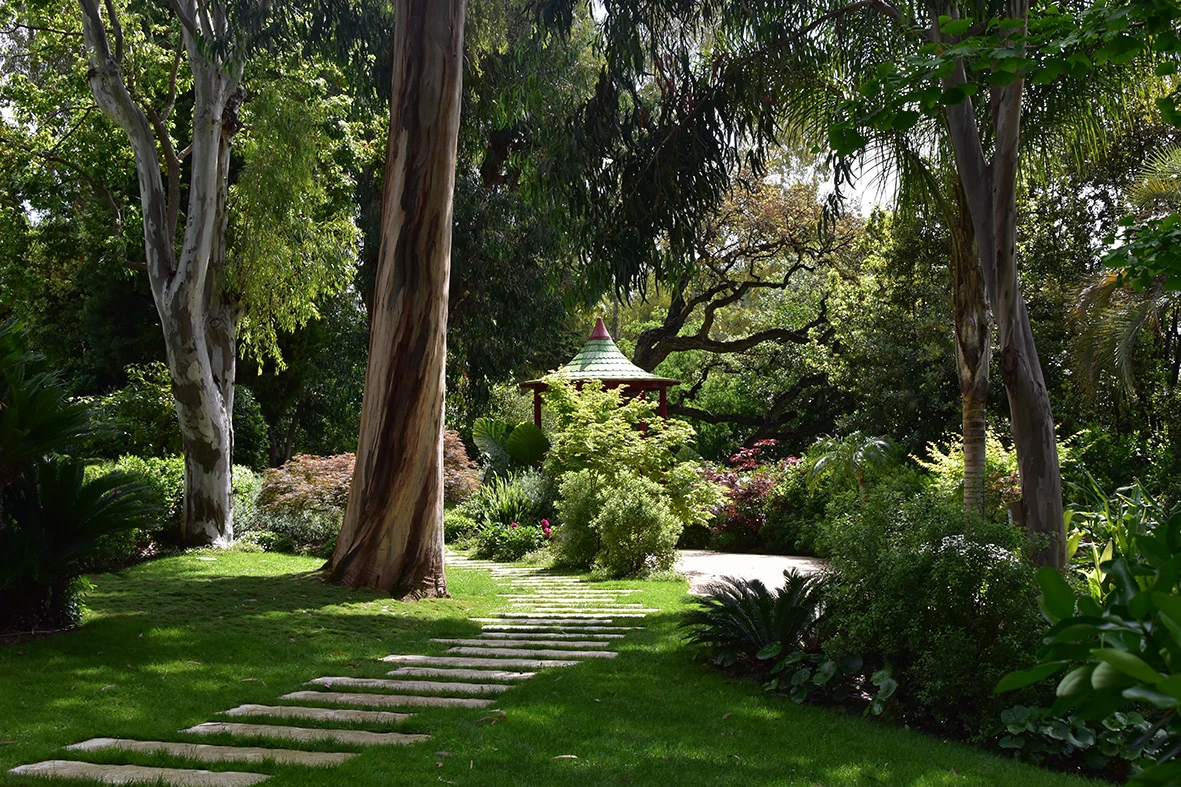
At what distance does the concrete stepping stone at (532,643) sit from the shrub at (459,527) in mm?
7437

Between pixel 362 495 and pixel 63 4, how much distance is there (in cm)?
882

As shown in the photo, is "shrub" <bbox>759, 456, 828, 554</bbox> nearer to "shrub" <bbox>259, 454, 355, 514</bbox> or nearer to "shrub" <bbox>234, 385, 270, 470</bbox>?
"shrub" <bbox>259, 454, 355, 514</bbox>

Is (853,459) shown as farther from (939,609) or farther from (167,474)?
(167,474)

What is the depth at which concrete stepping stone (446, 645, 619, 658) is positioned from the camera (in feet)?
21.1

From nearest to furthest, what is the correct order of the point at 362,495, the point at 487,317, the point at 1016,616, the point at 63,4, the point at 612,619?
the point at 1016,616 < the point at 612,619 < the point at 362,495 < the point at 63,4 < the point at 487,317

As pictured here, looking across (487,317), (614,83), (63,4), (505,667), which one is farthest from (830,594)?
(487,317)

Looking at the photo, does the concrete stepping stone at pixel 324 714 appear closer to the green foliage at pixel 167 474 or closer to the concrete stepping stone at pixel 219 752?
the concrete stepping stone at pixel 219 752

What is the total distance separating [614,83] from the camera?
28.2ft

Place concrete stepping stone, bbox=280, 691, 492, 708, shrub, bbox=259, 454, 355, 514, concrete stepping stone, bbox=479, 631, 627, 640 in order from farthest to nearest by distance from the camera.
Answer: shrub, bbox=259, 454, 355, 514, concrete stepping stone, bbox=479, 631, 627, 640, concrete stepping stone, bbox=280, 691, 492, 708

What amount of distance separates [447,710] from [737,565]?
25.5 ft

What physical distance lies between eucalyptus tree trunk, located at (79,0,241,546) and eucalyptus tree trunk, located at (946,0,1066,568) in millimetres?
7957

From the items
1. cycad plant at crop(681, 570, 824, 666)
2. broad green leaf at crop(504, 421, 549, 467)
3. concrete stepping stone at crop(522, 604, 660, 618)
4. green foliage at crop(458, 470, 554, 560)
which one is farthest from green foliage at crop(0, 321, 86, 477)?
broad green leaf at crop(504, 421, 549, 467)

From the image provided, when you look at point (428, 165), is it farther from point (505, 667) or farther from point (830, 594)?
point (830, 594)

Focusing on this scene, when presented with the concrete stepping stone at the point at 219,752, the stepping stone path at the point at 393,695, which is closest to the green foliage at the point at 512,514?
the stepping stone path at the point at 393,695
